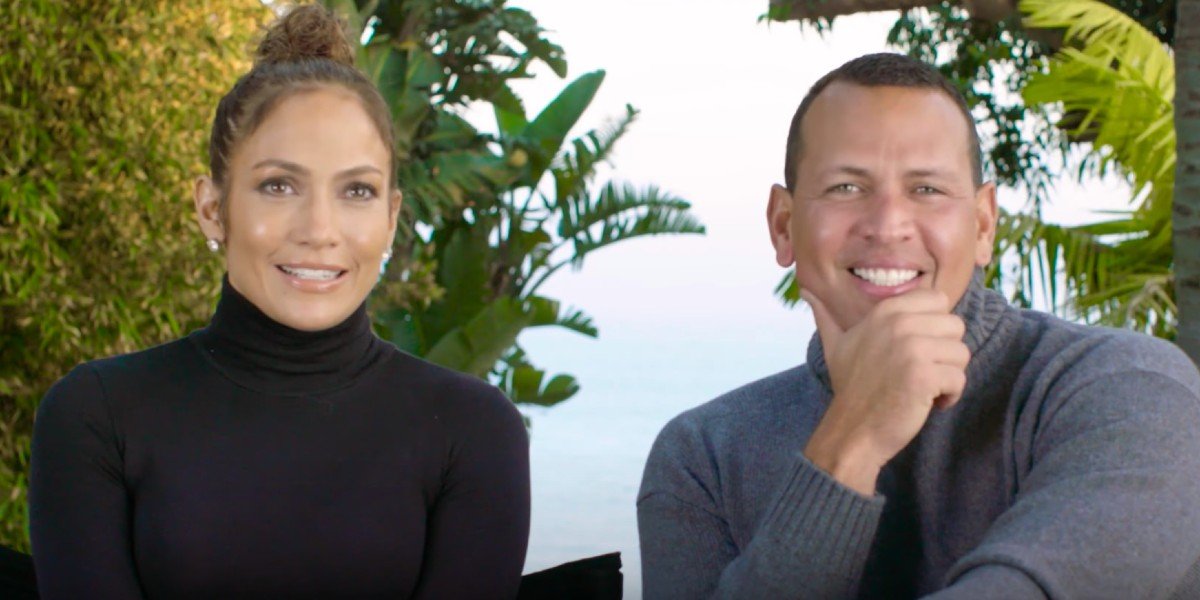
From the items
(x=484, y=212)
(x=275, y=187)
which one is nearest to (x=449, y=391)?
(x=275, y=187)

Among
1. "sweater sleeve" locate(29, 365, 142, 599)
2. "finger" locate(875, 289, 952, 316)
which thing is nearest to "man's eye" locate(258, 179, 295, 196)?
"sweater sleeve" locate(29, 365, 142, 599)

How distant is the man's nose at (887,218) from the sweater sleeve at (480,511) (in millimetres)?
828

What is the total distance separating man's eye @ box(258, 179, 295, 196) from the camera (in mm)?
2621

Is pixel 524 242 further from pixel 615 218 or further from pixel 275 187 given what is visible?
pixel 275 187

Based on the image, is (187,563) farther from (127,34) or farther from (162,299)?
(127,34)

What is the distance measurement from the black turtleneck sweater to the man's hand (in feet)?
2.65

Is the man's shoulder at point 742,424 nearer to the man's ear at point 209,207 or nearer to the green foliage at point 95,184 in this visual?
the man's ear at point 209,207

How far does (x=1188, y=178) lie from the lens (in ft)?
21.7

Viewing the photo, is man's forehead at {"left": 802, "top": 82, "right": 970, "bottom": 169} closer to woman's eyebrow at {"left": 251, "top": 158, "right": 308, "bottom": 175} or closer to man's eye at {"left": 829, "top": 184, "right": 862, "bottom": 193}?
man's eye at {"left": 829, "top": 184, "right": 862, "bottom": 193}

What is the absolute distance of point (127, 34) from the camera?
733cm

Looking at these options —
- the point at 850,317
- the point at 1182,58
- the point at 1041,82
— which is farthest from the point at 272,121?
the point at 1041,82

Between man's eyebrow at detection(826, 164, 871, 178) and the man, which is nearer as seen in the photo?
the man

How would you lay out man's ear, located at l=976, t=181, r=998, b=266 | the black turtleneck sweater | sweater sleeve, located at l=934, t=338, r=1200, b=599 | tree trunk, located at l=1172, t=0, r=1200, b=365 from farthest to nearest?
1. tree trunk, located at l=1172, t=0, r=1200, b=365
2. the black turtleneck sweater
3. man's ear, located at l=976, t=181, r=998, b=266
4. sweater sleeve, located at l=934, t=338, r=1200, b=599

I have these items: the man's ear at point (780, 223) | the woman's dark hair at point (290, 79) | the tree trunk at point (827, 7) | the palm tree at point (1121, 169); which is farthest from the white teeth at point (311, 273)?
the tree trunk at point (827, 7)
